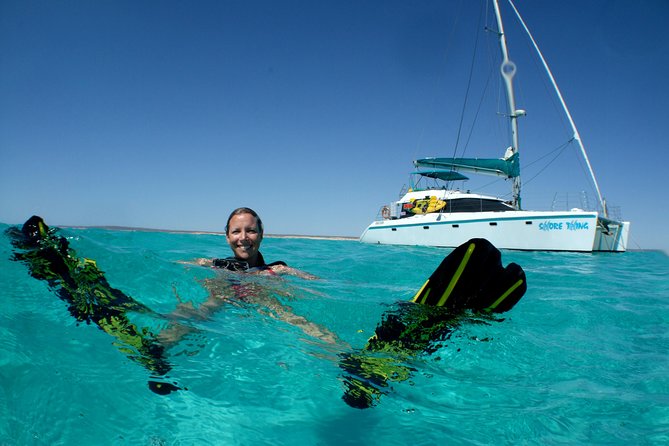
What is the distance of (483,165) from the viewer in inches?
638

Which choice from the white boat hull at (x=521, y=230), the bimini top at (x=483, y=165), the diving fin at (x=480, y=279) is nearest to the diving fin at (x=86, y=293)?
the diving fin at (x=480, y=279)

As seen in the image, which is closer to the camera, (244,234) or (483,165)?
(244,234)

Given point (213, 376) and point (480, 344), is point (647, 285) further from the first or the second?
point (213, 376)

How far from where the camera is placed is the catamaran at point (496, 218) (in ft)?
43.9

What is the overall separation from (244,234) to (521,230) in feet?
42.8


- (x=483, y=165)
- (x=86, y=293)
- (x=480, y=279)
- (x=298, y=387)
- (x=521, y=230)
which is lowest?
(x=298, y=387)

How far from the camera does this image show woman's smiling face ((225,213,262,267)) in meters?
3.38

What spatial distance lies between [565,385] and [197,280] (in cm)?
305

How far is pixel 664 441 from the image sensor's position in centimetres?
150

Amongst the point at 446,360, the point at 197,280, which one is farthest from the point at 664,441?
the point at 197,280

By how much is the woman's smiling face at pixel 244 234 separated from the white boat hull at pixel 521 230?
1216cm

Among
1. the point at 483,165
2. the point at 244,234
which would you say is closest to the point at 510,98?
the point at 483,165

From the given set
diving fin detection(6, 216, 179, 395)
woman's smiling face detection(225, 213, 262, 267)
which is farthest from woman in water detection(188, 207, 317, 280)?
diving fin detection(6, 216, 179, 395)

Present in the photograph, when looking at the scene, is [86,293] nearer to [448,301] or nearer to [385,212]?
[448,301]
